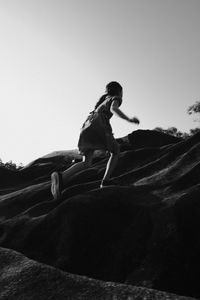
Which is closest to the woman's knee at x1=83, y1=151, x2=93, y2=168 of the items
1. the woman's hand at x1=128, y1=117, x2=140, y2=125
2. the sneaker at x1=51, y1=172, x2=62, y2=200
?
the sneaker at x1=51, y1=172, x2=62, y2=200

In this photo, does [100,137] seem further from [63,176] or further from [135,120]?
[63,176]

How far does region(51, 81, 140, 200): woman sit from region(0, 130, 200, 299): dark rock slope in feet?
1.55

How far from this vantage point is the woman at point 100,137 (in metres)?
7.00

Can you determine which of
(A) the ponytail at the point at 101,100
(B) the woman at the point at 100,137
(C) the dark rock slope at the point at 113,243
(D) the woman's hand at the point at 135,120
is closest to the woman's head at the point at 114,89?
(B) the woman at the point at 100,137

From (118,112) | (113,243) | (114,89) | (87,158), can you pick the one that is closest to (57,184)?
(87,158)

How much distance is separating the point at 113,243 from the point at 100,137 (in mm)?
2583

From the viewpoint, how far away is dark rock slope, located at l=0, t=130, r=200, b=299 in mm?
4113

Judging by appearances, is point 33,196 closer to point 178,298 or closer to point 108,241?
point 108,241

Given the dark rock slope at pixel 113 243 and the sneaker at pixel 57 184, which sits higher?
the sneaker at pixel 57 184

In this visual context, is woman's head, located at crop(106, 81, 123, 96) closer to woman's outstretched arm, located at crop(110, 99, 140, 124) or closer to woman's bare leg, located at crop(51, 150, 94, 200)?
woman's outstretched arm, located at crop(110, 99, 140, 124)

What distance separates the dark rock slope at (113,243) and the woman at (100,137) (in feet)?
1.55

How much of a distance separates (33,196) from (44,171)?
5342 mm

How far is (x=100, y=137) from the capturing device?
7.11m

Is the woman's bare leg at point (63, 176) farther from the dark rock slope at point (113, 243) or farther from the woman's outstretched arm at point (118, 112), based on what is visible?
the woman's outstretched arm at point (118, 112)
